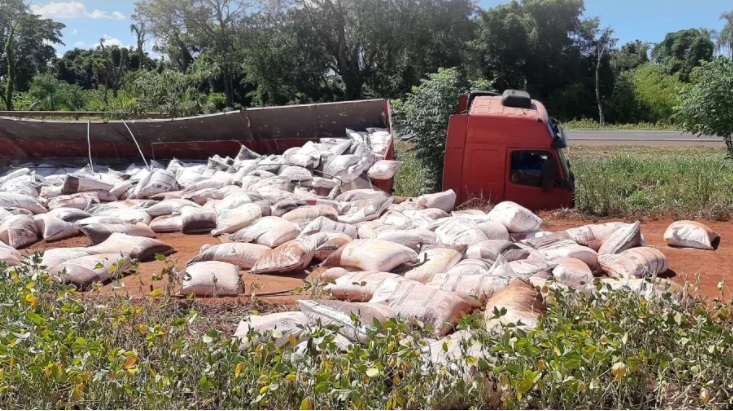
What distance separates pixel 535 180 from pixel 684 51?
3012cm

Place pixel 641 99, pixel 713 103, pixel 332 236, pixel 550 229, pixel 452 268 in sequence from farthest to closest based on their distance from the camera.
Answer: pixel 641 99 < pixel 713 103 < pixel 550 229 < pixel 332 236 < pixel 452 268

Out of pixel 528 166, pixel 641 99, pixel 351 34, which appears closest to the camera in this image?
pixel 528 166

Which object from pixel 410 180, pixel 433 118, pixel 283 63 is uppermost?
pixel 283 63

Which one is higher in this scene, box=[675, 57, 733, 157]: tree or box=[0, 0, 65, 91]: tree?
box=[0, 0, 65, 91]: tree

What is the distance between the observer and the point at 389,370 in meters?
2.61

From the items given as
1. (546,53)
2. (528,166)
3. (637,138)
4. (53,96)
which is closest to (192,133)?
(528,166)

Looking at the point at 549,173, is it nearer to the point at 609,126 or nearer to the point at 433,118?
the point at 433,118

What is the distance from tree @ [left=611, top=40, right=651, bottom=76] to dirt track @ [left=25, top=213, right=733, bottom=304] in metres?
25.4

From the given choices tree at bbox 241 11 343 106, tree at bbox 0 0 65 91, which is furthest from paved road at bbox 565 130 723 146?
tree at bbox 0 0 65 91

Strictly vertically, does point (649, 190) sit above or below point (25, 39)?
below

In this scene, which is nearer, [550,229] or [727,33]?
[550,229]

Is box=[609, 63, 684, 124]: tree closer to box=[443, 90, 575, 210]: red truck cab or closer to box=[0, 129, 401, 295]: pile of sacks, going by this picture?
box=[0, 129, 401, 295]: pile of sacks

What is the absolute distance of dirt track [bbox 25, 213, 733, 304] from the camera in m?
4.61

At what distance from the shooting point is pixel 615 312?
293 cm
